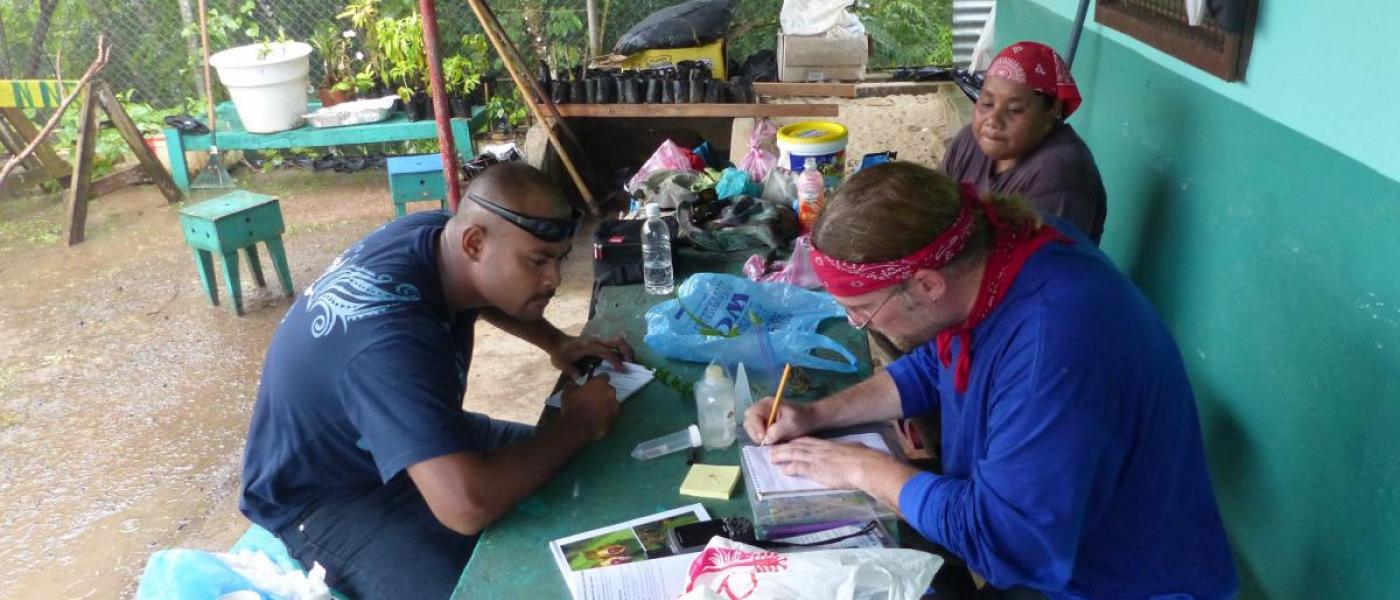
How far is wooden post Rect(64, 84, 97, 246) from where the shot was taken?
6.50m

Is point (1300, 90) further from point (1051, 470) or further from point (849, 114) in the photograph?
point (849, 114)

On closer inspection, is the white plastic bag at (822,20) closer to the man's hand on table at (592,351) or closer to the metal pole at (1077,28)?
the metal pole at (1077,28)

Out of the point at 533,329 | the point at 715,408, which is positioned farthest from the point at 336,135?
the point at 715,408

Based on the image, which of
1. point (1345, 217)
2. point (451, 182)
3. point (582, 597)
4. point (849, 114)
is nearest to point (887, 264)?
point (582, 597)

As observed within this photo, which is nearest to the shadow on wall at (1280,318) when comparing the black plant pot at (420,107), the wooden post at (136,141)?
the black plant pot at (420,107)

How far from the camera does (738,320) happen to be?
2648 millimetres

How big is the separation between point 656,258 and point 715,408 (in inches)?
41.9

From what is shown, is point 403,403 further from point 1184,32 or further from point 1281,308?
point 1184,32

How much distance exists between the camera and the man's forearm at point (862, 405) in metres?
2.04

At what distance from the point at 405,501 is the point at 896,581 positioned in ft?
4.17

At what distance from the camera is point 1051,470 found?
4.76 ft

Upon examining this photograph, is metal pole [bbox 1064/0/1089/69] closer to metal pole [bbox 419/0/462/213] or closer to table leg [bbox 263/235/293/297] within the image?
metal pole [bbox 419/0/462/213]

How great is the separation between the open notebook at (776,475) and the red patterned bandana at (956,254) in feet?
1.17

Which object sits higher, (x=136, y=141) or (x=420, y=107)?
(x=420, y=107)
